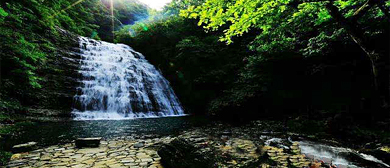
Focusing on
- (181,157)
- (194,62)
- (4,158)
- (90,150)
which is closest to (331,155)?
(181,157)

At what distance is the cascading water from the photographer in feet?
38.7

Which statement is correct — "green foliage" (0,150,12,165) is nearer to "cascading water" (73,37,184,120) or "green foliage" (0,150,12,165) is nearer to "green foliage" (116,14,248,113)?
"cascading water" (73,37,184,120)

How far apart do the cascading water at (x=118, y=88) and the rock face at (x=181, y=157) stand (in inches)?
359

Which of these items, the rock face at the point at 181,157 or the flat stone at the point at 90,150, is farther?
the flat stone at the point at 90,150

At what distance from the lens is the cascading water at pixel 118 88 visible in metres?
11.8


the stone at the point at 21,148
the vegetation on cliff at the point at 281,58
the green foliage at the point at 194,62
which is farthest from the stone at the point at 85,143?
the green foliage at the point at 194,62

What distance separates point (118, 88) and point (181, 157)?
39.2 feet

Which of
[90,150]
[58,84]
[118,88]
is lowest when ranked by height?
[90,150]

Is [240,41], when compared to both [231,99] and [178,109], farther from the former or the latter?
[178,109]

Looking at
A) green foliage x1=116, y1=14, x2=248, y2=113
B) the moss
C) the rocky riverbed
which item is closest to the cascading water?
green foliage x1=116, y1=14, x2=248, y2=113

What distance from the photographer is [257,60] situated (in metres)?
10.8

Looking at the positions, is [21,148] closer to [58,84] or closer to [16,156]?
[16,156]

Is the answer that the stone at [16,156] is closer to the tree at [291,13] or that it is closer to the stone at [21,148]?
the stone at [21,148]

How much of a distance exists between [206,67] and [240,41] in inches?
166
